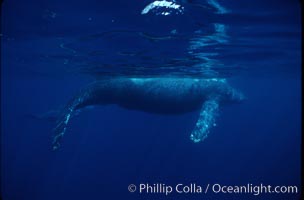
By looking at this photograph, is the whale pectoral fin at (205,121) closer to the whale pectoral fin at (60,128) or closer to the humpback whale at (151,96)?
the humpback whale at (151,96)

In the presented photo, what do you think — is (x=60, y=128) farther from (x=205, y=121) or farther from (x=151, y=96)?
(x=205, y=121)

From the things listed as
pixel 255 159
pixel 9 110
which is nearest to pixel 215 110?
pixel 255 159

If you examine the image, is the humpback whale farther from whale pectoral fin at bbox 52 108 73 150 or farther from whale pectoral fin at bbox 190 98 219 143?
whale pectoral fin at bbox 52 108 73 150

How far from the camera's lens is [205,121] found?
14344 mm

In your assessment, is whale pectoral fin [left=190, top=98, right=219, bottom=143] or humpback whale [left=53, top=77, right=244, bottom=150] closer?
whale pectoral fin [left=190, top=98, right=219, bottom=143]

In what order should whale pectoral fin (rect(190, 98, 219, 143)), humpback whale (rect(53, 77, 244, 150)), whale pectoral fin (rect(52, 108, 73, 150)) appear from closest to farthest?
1. whale pectoral fin (rect(52, 108, 73, 150))
2. whale pectoral fin (rect(190, 98, 219, 143))
3. humpback whale (rect(53, 77, 244, 150))

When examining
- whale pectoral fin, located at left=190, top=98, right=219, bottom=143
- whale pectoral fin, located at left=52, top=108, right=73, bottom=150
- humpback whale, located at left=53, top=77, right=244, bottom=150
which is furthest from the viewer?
humpback whale, located at left=53, top=77, right=244, bottom=150

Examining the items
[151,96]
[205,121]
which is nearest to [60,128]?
[151,96]

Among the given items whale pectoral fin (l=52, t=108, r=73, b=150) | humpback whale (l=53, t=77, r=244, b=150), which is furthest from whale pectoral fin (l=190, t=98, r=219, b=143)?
whale pectoral fin (l=52, t=108, r=73, b=150)

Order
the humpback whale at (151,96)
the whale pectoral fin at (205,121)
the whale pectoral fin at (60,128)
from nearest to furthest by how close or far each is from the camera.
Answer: the whale pectoral fin at (60,128) < the whale pectoral fin at (205,121) < the humpback whale at (151,96)

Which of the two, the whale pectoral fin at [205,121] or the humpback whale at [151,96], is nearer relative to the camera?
the whale pectoral fin at [205,121]

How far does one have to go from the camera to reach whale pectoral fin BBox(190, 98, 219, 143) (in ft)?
44.1

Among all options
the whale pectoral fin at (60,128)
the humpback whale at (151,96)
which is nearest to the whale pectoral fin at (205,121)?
the humpback whale at (151,96)

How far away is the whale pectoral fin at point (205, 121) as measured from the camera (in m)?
13.4
